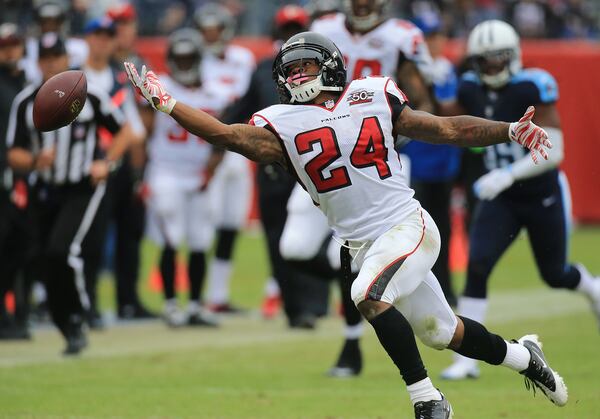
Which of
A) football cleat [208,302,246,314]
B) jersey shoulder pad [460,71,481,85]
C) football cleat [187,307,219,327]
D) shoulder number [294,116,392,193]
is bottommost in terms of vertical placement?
football cleat [208,302,246,314]

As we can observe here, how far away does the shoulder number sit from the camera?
17.4 feet

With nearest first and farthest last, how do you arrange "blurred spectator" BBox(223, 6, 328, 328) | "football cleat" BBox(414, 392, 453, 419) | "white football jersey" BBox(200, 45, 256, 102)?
"football cleat" BBox(414, 392, 453, 419)
"blurred spectator" BBox(223, 6, 328, 328)
"white football jersey" BBox(200, 45, 256, 102)

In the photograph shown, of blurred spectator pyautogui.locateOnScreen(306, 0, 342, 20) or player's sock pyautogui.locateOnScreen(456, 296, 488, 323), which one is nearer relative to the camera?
player's sock pyautogui.locateOnScreen(456, 296, 488, 323)

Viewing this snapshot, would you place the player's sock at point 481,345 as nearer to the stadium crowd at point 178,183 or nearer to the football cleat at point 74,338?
the stadium crowd at point 178,183

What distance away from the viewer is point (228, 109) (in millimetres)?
9508

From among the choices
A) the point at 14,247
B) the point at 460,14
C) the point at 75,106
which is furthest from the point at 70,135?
the point at 460,14

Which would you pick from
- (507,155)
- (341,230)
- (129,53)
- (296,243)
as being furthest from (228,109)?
(341,230)

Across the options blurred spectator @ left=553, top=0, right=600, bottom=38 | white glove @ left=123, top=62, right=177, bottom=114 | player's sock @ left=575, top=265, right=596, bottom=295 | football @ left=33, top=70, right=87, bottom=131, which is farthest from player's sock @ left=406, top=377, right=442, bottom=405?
blurred spectator @ left=553, top=0, right=600, bottom=38

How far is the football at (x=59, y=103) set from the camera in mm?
5676

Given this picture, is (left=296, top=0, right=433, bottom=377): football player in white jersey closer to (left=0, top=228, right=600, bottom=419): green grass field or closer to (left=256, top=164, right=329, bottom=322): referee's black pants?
(left=0, top=228, right=600, bottom=419): green grass field

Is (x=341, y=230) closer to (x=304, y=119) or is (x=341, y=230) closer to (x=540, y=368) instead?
(x=304, y=119)

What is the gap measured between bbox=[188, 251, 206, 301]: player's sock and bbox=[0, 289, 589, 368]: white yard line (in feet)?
1.15

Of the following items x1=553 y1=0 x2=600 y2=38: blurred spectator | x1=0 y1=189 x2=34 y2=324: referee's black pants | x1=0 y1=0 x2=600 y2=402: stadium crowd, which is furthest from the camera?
x1=553 y1=0 x2=600 y2=38: blurred spectator

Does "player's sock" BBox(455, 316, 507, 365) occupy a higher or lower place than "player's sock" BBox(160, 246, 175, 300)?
higher
